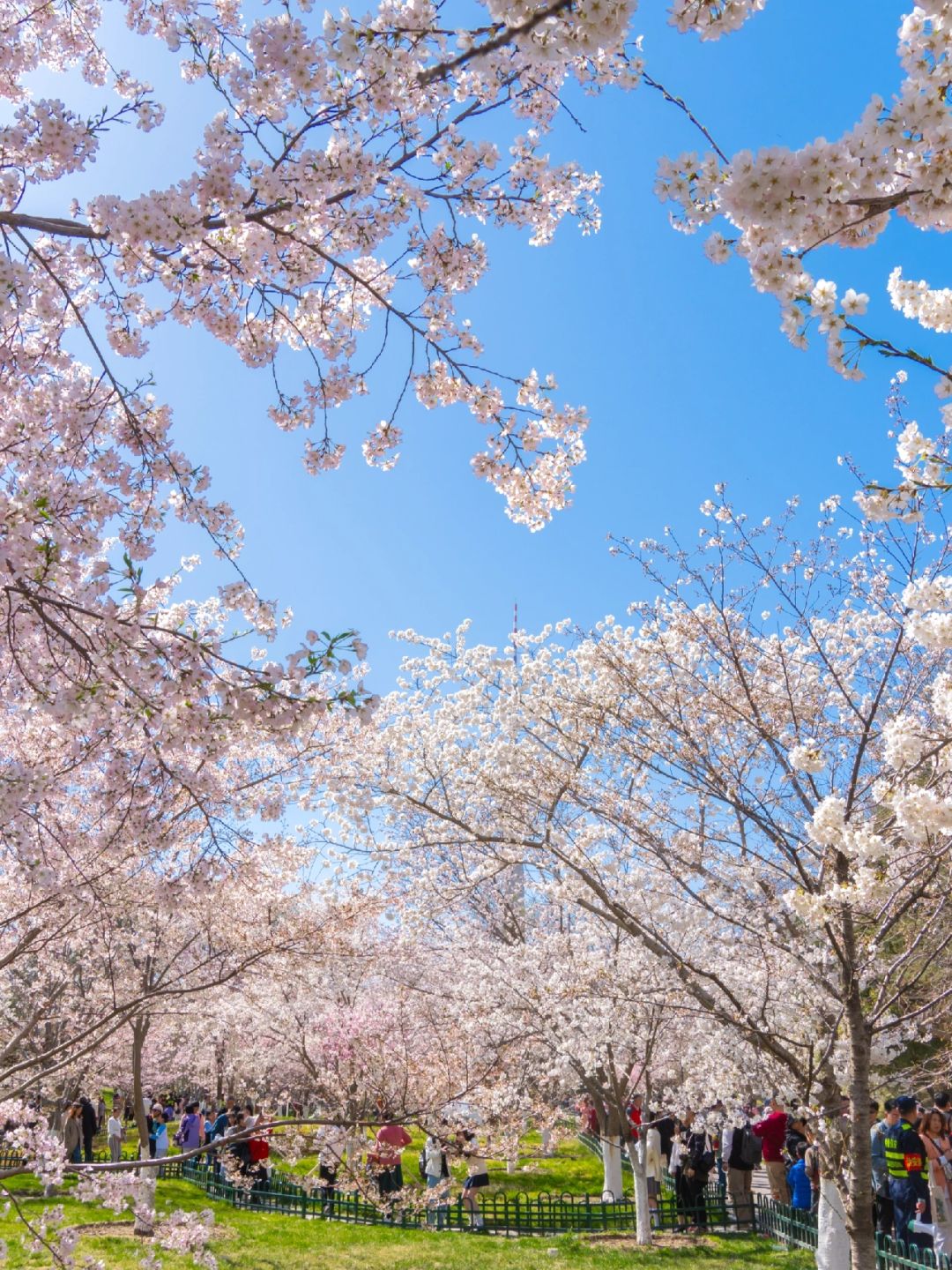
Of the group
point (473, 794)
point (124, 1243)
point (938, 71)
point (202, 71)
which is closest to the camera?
point (938, 71)

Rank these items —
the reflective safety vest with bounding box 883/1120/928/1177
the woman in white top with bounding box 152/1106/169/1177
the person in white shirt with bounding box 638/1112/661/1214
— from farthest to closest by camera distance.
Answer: the woman in white top with bounding box 152/1106/169/1177 → the person in white shirt with bounding box 638/1112/661/1214 → the reflective safety vest with bounding box 883/1120/928/1177

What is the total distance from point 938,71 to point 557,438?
279 centimetres

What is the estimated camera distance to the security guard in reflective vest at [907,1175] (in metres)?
8.22

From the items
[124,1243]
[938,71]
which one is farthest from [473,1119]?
[938,71]

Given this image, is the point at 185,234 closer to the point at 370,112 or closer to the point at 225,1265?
the point at 370,112

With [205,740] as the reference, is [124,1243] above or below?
below

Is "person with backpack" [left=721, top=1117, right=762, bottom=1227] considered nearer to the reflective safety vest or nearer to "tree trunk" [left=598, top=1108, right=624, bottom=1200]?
"tree trunk" [left=598, top=1108, right=624, bottom=1200]

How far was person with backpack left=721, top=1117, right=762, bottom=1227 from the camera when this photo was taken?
476 inches

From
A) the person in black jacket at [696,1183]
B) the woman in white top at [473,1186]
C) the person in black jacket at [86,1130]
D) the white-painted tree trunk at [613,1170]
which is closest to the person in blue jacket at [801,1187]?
the person in black jacket at [696,1183]

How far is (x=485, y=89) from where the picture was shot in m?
3.95

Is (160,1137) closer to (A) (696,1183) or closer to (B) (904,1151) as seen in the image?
(A) (696,1183)

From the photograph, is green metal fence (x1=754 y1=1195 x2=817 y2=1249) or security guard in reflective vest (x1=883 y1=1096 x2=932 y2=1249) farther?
green metal fence (x1=754 y1=1195 x2=817 y2=1249)

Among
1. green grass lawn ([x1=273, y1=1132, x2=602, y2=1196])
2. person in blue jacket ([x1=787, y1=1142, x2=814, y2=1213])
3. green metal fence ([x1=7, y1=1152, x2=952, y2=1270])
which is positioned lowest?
green grass lawn ([x1=273, y1=1132, x2=602, y2=1196])

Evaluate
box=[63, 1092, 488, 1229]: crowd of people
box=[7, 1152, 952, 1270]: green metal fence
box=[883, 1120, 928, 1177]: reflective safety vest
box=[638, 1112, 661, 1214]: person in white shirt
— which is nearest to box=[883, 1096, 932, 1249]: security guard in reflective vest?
box=[883, 1120, 928, 1177]: reflective safety vest
